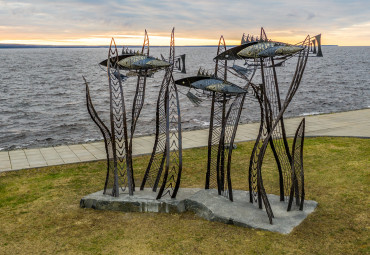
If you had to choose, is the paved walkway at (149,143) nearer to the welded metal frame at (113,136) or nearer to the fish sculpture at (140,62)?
the welded metal frame at (113,136)

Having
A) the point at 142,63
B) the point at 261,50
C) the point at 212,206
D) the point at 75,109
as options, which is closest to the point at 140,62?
the point at 142,63

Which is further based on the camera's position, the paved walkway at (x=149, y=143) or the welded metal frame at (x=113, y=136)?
the paved walkway at (x=149, y=143)

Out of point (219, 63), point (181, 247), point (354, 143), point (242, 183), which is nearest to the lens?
point (181, 247)

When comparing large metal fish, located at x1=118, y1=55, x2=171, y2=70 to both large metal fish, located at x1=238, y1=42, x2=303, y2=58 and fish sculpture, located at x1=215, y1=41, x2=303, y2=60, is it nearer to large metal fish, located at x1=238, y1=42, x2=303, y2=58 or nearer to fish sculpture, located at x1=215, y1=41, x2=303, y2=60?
fish sculpture, located at x1=215, y1=41, x2=303, y2=60

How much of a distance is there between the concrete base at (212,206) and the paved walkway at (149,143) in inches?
177

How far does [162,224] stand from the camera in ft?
24.9

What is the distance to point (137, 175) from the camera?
1082 centimetres

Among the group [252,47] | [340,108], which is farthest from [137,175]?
[340,108]

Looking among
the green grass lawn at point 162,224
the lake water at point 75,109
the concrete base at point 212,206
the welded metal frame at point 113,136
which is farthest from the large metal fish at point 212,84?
the lake water at point 75,109

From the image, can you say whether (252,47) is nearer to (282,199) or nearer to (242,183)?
(282,199)

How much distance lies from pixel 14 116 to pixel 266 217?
82.6ft

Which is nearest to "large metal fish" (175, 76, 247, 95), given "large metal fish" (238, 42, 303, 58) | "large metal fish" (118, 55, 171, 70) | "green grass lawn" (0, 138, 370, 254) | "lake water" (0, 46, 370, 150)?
"large metal fish" (118, 55, 171, 70)

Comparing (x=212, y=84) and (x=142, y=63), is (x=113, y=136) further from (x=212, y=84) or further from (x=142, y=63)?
(x=212, y=84)

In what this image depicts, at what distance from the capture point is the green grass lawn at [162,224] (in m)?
6.69
